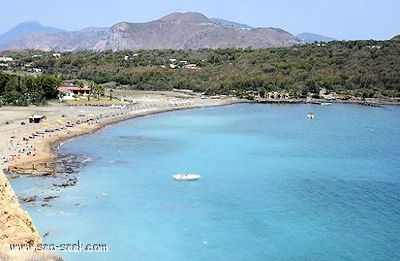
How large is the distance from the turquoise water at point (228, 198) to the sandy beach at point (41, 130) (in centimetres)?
197

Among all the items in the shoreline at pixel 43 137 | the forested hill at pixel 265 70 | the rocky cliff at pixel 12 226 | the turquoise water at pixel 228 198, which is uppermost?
the forested hill at pixel 265 70

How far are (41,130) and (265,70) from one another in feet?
197

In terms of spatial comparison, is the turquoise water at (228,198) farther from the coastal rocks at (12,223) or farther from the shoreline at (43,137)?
the coastal rocks at (12,223)

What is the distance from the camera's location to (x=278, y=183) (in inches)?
1195

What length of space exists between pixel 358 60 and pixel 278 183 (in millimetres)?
A: 71590

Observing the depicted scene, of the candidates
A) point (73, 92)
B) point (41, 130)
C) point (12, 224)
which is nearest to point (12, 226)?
point (12, 224)

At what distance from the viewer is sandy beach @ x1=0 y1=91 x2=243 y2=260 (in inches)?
498

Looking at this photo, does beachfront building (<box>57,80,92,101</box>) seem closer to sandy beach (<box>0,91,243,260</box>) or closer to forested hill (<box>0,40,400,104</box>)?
sandy beach (<box>0,91,243,260</box>)

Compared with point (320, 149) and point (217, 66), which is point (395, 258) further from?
point (217, 66)

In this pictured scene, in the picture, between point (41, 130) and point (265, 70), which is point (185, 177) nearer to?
point (41, 130)

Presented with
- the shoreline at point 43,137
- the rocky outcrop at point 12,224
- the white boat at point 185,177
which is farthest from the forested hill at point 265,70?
the rocky outcrop at point 12,224

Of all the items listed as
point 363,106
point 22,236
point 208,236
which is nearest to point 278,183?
point 208,236

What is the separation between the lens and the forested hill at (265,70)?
87375 mm

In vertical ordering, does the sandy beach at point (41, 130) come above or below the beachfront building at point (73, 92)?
below
